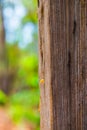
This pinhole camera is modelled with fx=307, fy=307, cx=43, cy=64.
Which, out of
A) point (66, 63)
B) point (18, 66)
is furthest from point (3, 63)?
point (66, 63)

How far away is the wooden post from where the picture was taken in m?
0.68

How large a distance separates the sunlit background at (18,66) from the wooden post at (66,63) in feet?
12.9

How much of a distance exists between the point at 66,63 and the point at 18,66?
28.3ft

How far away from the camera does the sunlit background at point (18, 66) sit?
555 centimetres

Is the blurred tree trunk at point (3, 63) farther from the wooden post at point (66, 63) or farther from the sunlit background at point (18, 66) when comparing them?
the wooden post at point (66, 63)

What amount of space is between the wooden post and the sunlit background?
12.9 ft

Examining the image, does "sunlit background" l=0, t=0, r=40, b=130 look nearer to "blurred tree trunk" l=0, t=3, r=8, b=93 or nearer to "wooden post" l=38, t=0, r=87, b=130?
"blurred tree trunk" l=0, t=3, r=8, b=93

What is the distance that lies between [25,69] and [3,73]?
75.4 inches

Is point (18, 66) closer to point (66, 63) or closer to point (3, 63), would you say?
point (3, 63)

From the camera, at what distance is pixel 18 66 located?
926 centimetres

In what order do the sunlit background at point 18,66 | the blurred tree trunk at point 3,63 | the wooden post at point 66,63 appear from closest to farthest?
1. the wooden post at point 66,63
2. the sunlit background at point 18,66
3. the blurred tree trunk at point 3,63

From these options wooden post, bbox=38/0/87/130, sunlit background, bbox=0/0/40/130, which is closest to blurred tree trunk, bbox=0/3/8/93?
sunlit background, bbox=0/0/40/130

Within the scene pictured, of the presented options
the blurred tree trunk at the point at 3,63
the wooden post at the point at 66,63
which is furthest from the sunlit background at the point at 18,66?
the wooden post at the point at 66,63

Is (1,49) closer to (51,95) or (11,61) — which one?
(11,61)
